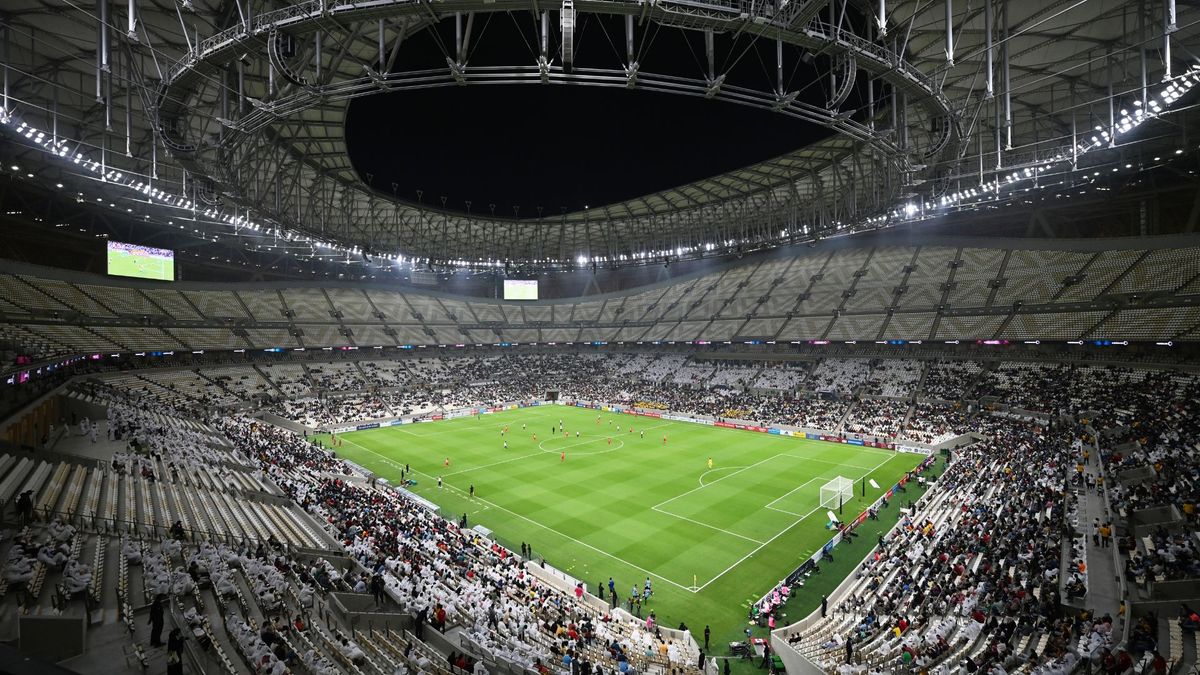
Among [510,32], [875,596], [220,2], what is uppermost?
[220,2]

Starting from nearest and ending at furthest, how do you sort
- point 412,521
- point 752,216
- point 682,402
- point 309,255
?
point 412,521
point 752,216
point 682,402
point 309,255

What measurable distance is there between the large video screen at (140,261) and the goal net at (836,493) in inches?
2208

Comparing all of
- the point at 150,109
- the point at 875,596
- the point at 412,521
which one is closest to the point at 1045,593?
the point at 875,596

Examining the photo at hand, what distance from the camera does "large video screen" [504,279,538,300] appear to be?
258 ft

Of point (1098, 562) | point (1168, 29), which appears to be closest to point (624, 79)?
point (1168, 29)

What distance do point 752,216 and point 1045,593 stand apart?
→ 39747 millimetres

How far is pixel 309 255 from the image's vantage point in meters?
60.6

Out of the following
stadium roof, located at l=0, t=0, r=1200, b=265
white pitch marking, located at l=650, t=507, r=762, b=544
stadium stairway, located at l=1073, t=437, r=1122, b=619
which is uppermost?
stadium roof, located at l=0, t=0, r=1200, b=265

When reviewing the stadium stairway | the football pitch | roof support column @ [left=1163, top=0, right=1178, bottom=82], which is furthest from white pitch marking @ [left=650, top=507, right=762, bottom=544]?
roof support column @ [left=1163, top=0, right=1178, bottom=82]

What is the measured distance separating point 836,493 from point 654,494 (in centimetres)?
904

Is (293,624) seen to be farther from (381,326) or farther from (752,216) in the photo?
(381,326)

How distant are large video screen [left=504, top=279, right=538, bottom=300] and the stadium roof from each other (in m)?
29.9

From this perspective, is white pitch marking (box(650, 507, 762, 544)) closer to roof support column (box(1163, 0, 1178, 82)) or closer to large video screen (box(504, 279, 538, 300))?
roof support column (box(1163, 0, 1178, 82))

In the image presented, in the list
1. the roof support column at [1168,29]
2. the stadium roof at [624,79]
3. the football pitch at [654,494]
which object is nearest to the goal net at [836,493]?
the football pitch at [654,494]
